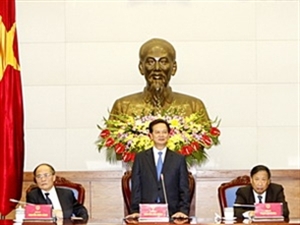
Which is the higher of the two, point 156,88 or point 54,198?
point 156,88

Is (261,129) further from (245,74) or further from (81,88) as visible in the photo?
(81,88)

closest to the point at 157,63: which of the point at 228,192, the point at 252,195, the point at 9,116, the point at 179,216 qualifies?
the point at 9,116

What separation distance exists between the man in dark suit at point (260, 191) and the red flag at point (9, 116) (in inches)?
74.5

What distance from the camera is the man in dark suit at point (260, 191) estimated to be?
16.4 ft

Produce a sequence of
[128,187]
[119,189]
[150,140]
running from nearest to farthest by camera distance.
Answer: [128,187] → [150,140] → [119,189]

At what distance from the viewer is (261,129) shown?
7398mm

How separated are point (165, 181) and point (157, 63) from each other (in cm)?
157

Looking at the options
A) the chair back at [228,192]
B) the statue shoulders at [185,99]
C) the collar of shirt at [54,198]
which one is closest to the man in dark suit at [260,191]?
the chair back at [228,192]

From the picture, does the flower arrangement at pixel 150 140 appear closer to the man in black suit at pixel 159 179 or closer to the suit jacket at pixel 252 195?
the man in black suit at pixel 159 179

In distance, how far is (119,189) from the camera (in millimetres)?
6141

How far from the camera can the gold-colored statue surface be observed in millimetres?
6250

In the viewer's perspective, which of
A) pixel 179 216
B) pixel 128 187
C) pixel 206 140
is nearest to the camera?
pixel 179 216

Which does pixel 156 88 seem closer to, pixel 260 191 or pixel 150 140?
pixel 150 140

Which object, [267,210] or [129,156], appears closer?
[267,210]
